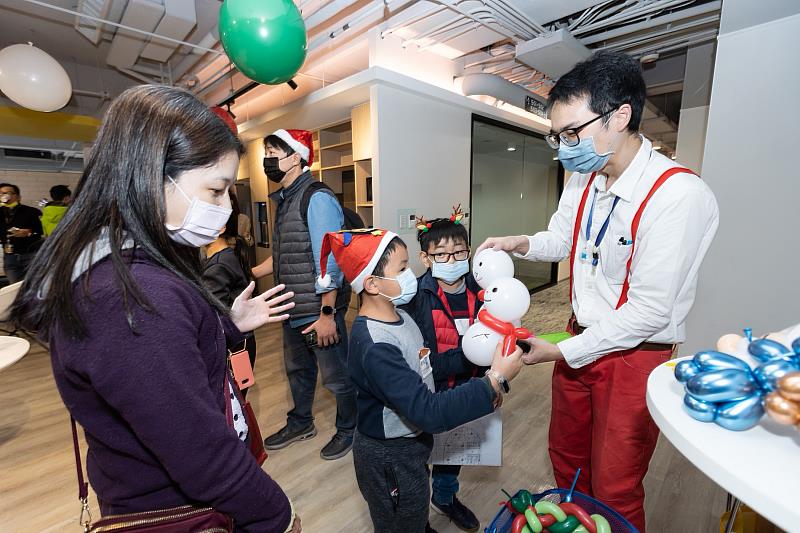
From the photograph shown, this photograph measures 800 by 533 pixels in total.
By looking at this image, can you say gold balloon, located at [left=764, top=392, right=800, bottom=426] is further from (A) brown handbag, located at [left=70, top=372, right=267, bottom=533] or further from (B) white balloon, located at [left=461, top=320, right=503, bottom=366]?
(A) brown handbag, located at [left=70, top=372, right=267, bottom=533]

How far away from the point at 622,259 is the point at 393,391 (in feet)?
2.73

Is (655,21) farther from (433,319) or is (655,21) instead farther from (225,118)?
(225,118)

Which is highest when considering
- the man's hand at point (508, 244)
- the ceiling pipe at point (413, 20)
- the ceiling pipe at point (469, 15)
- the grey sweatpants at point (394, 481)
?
the ceiling pipe at point (413, 20)

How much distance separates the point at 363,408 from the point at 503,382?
16.9 inches

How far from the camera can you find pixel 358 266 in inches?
46.5

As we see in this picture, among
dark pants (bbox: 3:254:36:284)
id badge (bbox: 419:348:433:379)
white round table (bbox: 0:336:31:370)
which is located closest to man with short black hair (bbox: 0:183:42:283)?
dark pants (bbox: 3:254:36:284)

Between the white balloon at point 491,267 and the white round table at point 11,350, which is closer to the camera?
the white balloon at point 491,267

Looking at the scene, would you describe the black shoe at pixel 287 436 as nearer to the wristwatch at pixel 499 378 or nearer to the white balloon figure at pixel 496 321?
the white balloon figure at pixel 496 321

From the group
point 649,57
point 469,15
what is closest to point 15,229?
point 469,15

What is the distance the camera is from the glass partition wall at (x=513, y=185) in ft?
15.8

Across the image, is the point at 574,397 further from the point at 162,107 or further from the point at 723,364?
the point at 162,107

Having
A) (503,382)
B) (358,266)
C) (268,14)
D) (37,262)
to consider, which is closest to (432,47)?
(268,14)

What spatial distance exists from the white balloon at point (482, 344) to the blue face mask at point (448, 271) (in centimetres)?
44

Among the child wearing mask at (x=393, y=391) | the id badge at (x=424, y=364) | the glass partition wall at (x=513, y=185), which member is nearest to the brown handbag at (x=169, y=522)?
the child wearing mask at (x=393, y=391)
